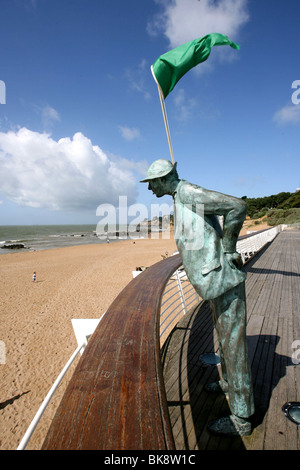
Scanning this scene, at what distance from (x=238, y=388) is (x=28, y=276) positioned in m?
18.0

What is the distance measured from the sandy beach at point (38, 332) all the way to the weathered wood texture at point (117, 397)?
4137 mm

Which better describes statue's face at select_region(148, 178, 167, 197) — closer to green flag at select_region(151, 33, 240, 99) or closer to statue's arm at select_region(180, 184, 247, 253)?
statue's arm at select_region(180, 184, 247, 253)

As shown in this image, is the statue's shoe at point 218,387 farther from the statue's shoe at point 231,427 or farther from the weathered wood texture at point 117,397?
the weathered wood texture at point 117,397

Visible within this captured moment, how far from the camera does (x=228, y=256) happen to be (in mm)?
1666

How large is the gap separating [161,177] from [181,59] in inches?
91.3

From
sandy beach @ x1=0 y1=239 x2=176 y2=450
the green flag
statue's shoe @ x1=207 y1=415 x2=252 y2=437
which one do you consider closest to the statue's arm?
statue's shoe @ x1=207 y1=415 x2=252 y2=437

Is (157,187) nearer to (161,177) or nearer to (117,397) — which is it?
(161,177)

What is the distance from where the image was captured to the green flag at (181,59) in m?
2.94

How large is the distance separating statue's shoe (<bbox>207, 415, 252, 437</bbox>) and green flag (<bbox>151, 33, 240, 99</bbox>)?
3.58 meters

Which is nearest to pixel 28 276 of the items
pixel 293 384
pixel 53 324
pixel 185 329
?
pixel 53 324

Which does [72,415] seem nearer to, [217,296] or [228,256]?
[217,296]

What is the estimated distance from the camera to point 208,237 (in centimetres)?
165

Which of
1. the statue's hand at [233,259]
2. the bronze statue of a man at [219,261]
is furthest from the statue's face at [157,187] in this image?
the statue's hand at [233,259]

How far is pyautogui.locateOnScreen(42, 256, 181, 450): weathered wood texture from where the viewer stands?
0.83 m
